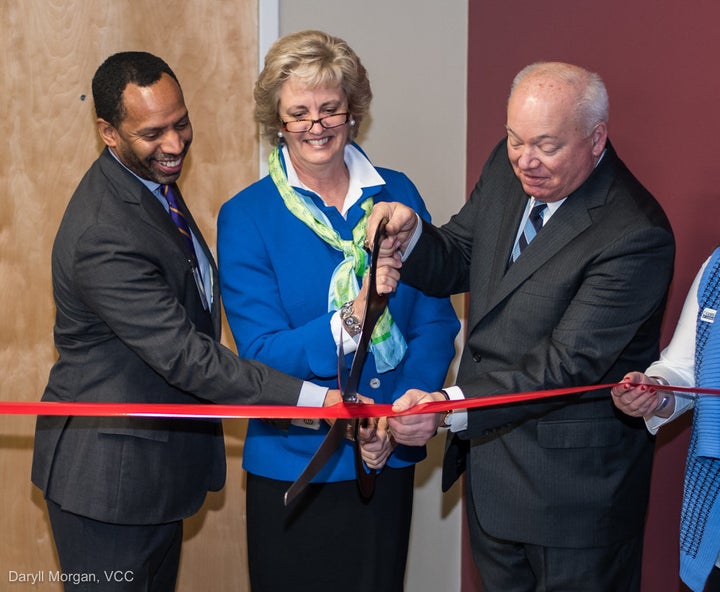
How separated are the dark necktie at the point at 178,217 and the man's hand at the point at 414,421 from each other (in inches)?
27.5

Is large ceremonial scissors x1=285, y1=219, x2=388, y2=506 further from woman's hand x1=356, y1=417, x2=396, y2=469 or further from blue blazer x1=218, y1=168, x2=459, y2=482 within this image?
blue blazer x1=218, y1=168, x2=459, y2=482

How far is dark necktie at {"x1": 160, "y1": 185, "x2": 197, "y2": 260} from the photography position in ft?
9.51

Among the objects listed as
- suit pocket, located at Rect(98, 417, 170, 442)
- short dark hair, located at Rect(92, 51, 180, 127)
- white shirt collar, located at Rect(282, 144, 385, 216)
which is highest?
short dark hair, located at Rect(92, 51, 180, 127)

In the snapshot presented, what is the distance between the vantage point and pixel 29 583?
12.9ft

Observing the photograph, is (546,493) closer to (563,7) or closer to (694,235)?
(694,235)

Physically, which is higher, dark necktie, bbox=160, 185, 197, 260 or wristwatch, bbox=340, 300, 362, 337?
dark necktie, bbox=160, 185, 197, 260

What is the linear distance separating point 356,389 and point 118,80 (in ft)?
3.30

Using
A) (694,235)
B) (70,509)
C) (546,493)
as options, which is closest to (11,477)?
(70,509)

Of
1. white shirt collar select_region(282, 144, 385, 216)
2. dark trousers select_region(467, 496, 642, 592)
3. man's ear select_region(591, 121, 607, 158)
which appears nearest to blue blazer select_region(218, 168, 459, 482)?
white shirt collar select_region(282, 144, 385, 216)

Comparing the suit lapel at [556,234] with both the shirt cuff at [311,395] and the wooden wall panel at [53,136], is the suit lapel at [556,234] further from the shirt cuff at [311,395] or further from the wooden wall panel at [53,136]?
the wooden wall panel at [53,136]

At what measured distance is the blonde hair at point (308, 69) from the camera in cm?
293

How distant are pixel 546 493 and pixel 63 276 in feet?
4.49

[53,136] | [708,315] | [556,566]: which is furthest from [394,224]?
[53,136]

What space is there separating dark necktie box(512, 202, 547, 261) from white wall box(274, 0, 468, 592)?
4.27 feet
